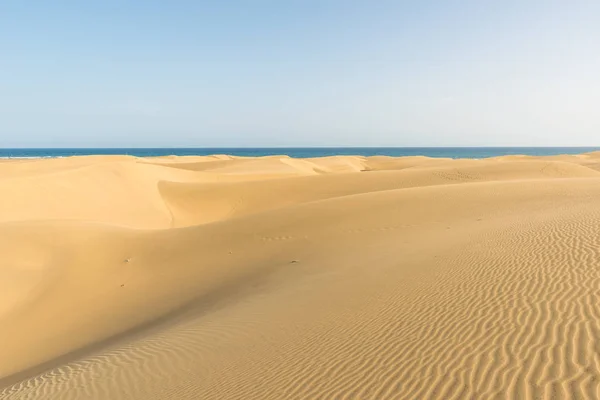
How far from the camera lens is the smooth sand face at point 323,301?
178 inches

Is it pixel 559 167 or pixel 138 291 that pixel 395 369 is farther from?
pixel 559 167

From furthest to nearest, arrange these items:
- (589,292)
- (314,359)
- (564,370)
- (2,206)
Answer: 1. (2,206)
2. (589,292)
3. (314,359)
4. (564,370)

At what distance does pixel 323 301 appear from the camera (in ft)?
24.2

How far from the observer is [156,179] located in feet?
105

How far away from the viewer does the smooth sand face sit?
4.52m

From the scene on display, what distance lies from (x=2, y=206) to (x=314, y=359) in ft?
62.9

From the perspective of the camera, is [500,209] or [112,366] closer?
[112,366]

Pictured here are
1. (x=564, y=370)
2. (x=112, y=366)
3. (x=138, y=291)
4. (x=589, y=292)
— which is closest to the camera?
(x=564, y=370)

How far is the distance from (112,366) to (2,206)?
52.9 feet

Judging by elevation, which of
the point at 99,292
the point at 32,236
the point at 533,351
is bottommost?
the point at 99,292

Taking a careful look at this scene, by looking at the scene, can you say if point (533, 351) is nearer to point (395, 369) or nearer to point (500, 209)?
point (395, 369)

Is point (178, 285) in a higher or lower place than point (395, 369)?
lower

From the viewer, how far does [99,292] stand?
11289 millimetres

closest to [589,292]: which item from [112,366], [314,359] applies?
[314,359]
